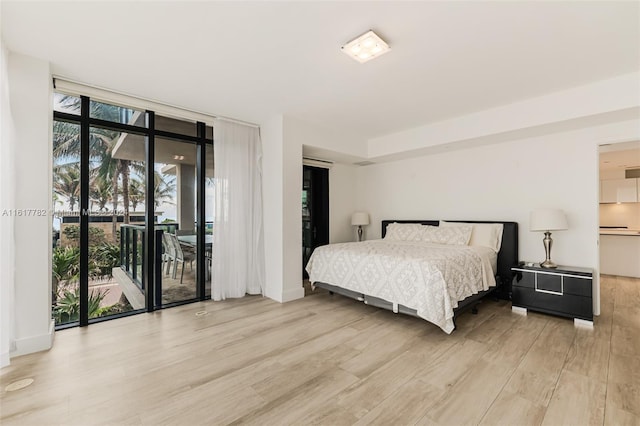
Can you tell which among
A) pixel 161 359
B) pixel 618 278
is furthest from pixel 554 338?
pixel 618 278

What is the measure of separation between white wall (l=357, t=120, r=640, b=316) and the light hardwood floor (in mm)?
1021

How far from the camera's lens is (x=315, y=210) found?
5.59m

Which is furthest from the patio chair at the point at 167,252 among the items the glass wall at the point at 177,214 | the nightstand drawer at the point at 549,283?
the nightstand drawer at the point at 549,283

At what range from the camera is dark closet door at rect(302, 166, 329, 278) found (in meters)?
5.52

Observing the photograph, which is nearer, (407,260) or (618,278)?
(407,260)

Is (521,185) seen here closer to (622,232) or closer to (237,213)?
(622,232)

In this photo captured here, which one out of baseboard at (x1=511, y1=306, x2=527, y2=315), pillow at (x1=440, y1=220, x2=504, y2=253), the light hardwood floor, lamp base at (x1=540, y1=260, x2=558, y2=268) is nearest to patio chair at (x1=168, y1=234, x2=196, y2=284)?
the light hardwood floor

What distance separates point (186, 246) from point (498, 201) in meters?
4.66

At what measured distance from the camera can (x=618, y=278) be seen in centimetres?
522

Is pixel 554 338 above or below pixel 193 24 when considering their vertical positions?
below

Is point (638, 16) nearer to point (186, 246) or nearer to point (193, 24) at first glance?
point (193, 24)

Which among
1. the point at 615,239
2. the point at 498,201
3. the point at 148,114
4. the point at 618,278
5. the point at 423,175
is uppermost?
the point at 148,114

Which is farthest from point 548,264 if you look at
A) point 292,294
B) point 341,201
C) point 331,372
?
point 341,201

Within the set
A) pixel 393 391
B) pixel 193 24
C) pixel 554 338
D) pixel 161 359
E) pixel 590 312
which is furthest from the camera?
pixel 590 312
